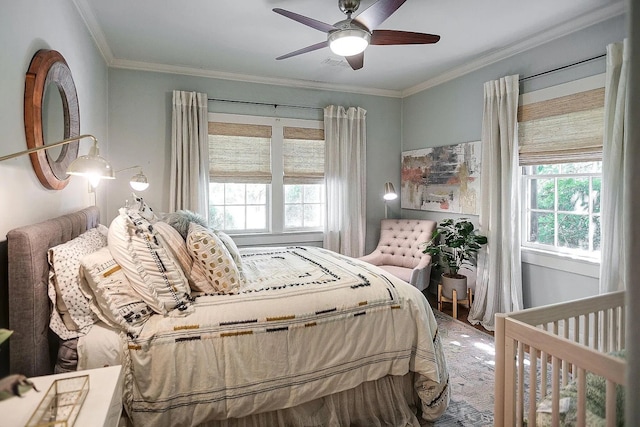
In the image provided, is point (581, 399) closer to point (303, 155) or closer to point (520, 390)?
point (520, 390)

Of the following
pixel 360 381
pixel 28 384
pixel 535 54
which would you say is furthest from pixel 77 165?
pixel 535 54

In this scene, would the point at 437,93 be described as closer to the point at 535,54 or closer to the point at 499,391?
the point at 535,54

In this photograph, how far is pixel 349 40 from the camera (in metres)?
2.14

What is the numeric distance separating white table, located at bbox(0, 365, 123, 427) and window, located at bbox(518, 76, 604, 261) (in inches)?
133

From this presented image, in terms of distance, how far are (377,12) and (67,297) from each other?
2191 millimetres

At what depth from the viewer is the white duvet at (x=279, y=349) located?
5.20ft

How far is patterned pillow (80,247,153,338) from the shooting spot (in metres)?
1.57

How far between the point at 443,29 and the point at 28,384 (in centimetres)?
339

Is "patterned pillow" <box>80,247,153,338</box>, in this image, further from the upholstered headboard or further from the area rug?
the area rug

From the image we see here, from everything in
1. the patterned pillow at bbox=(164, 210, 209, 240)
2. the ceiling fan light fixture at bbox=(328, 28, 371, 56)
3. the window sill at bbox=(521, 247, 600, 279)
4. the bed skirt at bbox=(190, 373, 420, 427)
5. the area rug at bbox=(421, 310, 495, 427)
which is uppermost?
the ceiling fan light fixture at bbox=(328, 28, 371, 56)

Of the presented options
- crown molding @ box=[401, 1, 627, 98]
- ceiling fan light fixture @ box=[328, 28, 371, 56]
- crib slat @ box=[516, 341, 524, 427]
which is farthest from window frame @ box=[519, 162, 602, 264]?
ceiling fan light fixture @ box=[328, 28, 371, 56]

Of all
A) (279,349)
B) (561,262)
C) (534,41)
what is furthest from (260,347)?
(534,41)

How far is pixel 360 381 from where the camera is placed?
1.91 m

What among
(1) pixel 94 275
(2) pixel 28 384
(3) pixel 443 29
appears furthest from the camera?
(3) pixel 443 29
